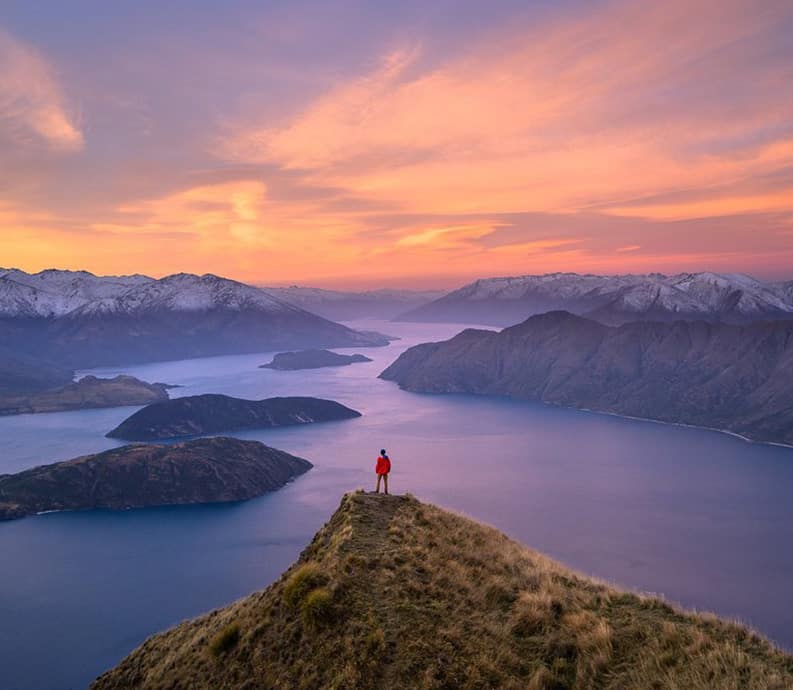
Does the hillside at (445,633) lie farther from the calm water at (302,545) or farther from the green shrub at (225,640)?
the calm water at (302,545)

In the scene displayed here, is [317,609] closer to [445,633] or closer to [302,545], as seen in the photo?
[445,633]

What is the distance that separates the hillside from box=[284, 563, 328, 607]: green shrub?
0.16ft

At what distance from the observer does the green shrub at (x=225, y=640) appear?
2088 centimetres

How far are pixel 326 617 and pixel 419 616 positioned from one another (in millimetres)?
2960

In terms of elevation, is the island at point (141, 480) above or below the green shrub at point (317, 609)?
below

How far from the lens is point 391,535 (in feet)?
80.1

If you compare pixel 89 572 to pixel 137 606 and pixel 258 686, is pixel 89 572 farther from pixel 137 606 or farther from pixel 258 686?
pixel 258 686

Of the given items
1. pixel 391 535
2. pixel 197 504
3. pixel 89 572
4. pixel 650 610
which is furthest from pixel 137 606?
pixel 650 610

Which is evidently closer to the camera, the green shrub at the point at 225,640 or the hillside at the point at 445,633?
the hillside at the point at 445,633

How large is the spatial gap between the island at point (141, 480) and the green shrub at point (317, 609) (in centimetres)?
17326

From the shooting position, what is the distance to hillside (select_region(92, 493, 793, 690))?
47.0ft

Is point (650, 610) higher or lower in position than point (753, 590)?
higher

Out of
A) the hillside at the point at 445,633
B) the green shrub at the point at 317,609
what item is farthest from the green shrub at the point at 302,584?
the green shrub at the point at 317,609

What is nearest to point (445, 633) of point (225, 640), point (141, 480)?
point (225, 640)
